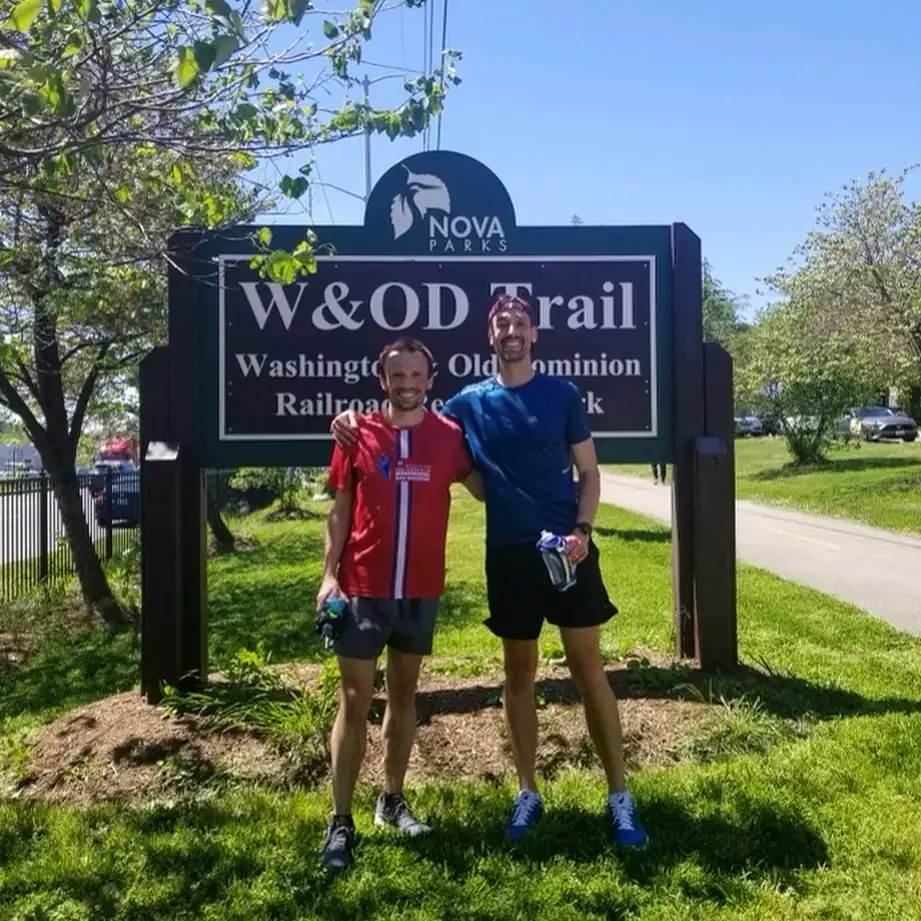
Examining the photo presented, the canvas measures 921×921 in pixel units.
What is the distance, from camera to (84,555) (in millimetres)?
9555

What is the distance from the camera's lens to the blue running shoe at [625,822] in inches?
134

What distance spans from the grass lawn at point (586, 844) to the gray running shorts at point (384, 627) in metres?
0.71

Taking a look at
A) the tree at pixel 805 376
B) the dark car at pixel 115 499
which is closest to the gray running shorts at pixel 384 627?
the dark car at pixel 115 499

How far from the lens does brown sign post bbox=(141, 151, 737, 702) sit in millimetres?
5145

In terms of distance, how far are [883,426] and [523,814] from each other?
44.1 metres

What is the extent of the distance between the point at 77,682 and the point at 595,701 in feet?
16.6

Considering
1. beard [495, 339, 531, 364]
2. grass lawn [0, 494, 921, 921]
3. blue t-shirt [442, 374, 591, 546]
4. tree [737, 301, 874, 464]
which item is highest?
tree [737, 301, 874, 464]

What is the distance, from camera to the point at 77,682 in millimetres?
7203

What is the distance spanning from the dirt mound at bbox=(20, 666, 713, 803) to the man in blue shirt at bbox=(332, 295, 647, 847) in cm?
77

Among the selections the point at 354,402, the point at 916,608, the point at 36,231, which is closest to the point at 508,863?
the point at 354,402

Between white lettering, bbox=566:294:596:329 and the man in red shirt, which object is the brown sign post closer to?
white lettering, bbox=566:294:596:329

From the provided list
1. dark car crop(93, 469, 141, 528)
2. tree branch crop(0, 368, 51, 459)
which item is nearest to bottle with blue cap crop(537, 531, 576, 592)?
tree branch crop(0, 368, 51, 459)

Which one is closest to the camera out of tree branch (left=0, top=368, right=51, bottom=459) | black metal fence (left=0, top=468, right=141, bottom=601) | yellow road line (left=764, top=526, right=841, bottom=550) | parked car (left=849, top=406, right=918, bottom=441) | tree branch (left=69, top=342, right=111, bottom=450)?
tree branch (left=0, top=368, right=51, bottom=459)

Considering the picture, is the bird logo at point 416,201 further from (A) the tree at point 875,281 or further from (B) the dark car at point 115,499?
(A) the tree at point 875,281
